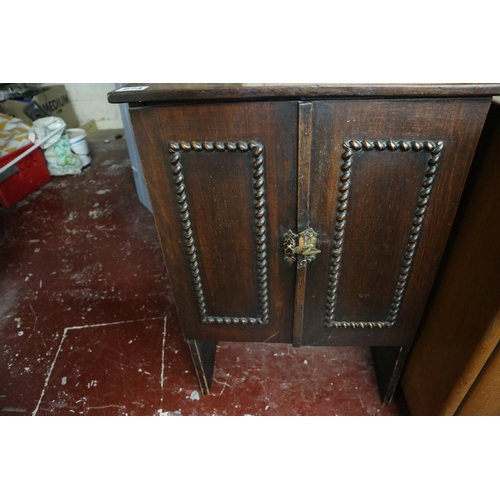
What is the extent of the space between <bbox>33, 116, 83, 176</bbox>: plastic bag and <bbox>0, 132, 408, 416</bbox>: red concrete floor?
0.79 meters

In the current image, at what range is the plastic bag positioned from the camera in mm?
2650

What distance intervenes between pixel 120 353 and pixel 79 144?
81.8 inches

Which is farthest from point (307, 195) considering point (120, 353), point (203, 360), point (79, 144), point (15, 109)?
point (15, 109)

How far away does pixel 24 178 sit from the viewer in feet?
8.59

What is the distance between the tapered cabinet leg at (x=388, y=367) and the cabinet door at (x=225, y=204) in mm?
373

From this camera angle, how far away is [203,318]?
1046mm

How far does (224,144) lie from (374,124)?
29 cm

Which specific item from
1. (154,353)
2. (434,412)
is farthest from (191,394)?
(434,412)

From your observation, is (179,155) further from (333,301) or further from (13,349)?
(13,349)

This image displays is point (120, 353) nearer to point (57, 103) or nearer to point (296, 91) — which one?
point (296, 91)

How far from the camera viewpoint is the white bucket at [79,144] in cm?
290

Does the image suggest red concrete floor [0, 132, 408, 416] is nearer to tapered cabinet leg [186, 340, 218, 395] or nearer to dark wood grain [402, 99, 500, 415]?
tapered cabinet leg [186, 340, 218, 395]

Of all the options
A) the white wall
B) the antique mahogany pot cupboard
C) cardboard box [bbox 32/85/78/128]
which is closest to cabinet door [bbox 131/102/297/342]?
the antique mahogany pot cupboard

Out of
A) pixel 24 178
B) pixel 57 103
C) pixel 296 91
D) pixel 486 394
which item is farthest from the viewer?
pixel 57 103
